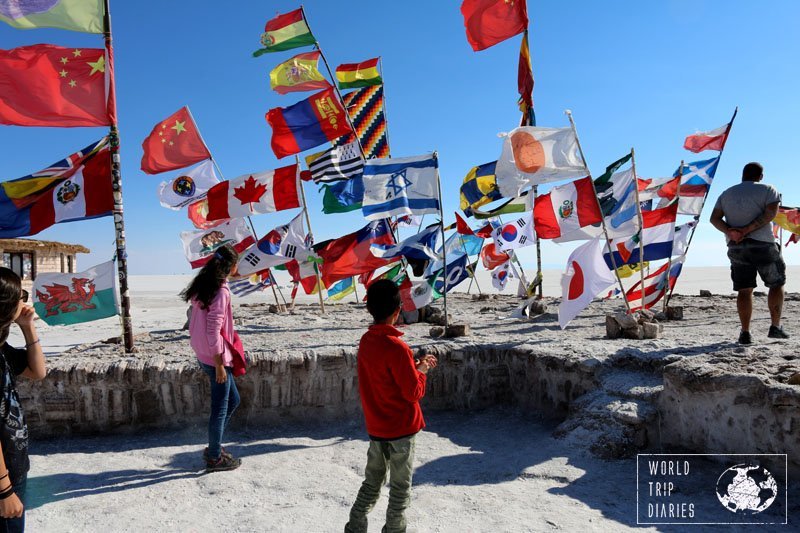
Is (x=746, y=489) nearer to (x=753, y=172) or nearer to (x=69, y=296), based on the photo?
(x=753, y=172)

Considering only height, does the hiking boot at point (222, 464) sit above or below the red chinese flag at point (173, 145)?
→ below

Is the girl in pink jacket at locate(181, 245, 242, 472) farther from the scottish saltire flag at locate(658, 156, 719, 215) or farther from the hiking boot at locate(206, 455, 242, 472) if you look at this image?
the scottish saltire flag at locate(658, 156, 719, 215)

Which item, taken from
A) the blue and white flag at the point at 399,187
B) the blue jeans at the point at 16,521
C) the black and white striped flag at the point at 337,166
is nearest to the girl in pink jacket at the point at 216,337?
the blue jeans at the point at 16,521

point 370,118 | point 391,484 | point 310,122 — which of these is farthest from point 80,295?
point 370,118

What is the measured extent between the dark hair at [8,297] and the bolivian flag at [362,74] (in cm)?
1097

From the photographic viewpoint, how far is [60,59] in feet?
21.8

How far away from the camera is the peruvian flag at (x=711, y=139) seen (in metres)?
8.86

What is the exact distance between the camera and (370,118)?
12.3m

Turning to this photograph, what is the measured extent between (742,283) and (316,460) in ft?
15.4

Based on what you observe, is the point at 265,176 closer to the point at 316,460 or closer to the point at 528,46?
the point at 528,46

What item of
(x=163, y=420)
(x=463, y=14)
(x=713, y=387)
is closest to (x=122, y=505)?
(x=163, y=420)

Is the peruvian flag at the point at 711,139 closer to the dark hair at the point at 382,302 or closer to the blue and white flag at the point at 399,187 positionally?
the blue and white flag at the point at 399,187

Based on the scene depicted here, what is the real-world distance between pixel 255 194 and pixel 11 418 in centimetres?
802

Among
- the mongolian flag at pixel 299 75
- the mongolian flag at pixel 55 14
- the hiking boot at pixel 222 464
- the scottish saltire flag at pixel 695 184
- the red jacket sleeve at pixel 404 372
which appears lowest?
the hiking boot at pixel 222 464
